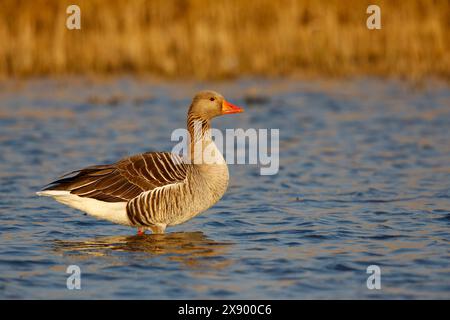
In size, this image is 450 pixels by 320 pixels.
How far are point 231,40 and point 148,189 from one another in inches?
500

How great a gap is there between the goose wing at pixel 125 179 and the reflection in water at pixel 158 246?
0.53 meters

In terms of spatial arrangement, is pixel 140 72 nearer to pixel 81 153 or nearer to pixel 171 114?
pixel 171 114

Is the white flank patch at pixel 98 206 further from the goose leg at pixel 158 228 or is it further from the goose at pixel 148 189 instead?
the goose leg at pixel 158 228

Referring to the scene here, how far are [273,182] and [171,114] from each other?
5.90 metres

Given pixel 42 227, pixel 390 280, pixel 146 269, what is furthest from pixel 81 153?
pixel 390 280

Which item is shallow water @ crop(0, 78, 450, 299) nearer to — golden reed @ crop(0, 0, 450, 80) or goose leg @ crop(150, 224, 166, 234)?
goose leg @ crop(150, 224, 166, 234)

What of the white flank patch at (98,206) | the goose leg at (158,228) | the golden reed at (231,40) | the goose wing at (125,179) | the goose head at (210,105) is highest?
the golden reed at (231,40)

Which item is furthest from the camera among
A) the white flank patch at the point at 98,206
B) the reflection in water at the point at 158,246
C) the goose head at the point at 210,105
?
the goose head at the point at 210,105

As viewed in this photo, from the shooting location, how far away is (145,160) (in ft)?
30.5

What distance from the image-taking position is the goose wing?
886 cm

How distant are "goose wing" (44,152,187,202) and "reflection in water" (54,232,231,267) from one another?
1.75 ft

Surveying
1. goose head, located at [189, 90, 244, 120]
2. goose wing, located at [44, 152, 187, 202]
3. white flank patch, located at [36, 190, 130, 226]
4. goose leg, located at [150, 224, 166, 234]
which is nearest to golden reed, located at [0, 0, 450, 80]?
goose head, located at [189, 90, 244, 120]

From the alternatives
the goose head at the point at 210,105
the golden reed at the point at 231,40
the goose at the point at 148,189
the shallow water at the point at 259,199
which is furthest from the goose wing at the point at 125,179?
the golden reed at the point at 231,40

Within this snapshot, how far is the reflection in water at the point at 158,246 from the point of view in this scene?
8477 mm
